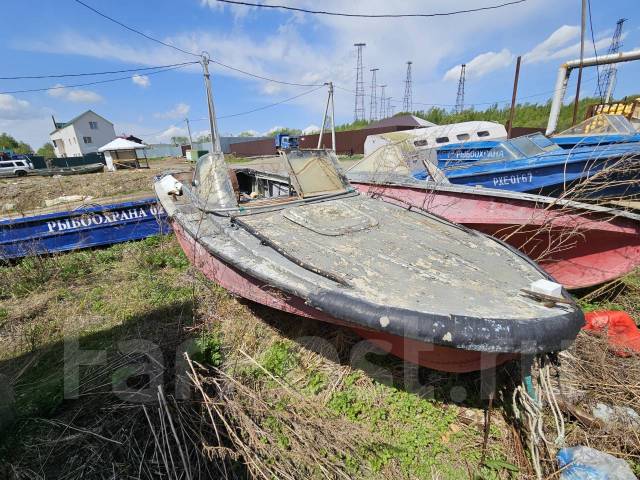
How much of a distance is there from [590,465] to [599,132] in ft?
29.2

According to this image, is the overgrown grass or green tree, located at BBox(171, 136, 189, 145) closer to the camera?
the overgrown grass

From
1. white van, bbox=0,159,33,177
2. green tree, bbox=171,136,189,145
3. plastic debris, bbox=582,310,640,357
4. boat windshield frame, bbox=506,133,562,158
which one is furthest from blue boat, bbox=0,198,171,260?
green tree, bbox=171,136,189,145

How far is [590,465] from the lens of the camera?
5.77ft

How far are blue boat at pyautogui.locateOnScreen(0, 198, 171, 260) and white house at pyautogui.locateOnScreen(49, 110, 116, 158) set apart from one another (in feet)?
146

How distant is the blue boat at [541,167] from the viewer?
580 cm

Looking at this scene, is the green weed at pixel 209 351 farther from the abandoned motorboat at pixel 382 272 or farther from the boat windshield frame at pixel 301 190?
the boat windshield frame at pixel 301 190

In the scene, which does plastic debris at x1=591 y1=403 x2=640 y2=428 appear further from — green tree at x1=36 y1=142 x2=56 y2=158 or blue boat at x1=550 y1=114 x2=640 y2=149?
green tree at x1=36 y1=142 x2=56 y2=158

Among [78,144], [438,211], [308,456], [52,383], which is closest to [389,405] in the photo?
[308,456]

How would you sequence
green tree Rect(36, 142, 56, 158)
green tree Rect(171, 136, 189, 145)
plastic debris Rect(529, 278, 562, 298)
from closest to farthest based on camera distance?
plastic debris Rect(529, 278, 562, 298) < green tree Rect(36, 142, 56, 158) < green tree Rect(171, 136, 189, 145)

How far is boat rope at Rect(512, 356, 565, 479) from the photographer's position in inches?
75.8

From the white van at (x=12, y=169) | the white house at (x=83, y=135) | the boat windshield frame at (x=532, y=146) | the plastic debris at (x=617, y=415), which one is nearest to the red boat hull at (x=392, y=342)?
the plastic debris at (x=617, y=415)

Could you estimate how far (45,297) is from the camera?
393cm

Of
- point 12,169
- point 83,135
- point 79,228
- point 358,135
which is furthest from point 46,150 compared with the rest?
point 79,228

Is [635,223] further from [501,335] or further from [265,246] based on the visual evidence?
[265,246]
